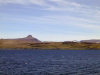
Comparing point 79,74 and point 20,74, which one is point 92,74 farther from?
point 20,74

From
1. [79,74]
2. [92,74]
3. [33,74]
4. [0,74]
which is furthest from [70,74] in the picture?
[0,74]

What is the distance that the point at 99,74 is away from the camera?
158 ft

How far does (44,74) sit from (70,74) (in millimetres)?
6253

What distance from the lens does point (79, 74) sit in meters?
48.8

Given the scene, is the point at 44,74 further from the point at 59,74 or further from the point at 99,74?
the point at 99,74

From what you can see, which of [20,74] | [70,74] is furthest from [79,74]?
[20,74]

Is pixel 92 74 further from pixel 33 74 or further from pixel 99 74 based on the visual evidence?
pixel 33 74

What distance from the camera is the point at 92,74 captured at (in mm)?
49062

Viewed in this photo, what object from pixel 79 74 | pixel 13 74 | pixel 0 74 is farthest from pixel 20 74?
pixel 79 74

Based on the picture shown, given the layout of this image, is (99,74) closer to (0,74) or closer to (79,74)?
(79,74)

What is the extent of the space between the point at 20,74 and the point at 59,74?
30.7 ft

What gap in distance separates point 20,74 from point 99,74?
18720mm

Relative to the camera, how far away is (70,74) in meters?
49.5

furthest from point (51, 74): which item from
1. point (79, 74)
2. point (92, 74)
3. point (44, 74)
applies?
point (92, 74)
